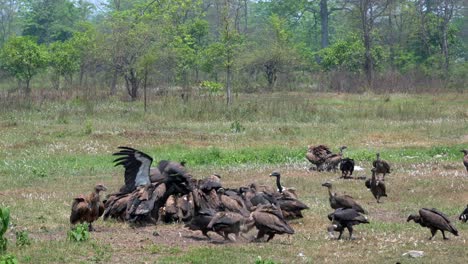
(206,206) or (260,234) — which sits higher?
(206,206)

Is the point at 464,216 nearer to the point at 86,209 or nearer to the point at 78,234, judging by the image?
the point at 86,209

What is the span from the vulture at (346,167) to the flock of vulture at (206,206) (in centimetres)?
326

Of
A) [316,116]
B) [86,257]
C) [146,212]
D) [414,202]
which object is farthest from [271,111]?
[86,257]

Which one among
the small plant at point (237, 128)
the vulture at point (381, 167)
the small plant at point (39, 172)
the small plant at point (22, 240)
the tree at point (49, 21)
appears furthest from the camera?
the tree at point (49, 21)

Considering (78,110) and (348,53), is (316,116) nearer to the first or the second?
(78,110)

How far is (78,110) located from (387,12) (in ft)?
144

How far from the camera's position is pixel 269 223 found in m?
12.8

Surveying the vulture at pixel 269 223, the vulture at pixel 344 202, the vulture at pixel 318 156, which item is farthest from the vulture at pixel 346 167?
the vulture at pixel 269 223

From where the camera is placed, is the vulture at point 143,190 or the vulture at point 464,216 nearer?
the vulture at point 464,216

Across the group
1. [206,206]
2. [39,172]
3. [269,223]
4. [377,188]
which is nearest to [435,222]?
[269,223]

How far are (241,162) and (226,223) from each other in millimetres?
11239

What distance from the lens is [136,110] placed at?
3772cm

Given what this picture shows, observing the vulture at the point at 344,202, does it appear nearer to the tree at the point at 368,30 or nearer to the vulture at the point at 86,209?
the vulture at the point at 86,209

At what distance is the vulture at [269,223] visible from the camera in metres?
12.7
